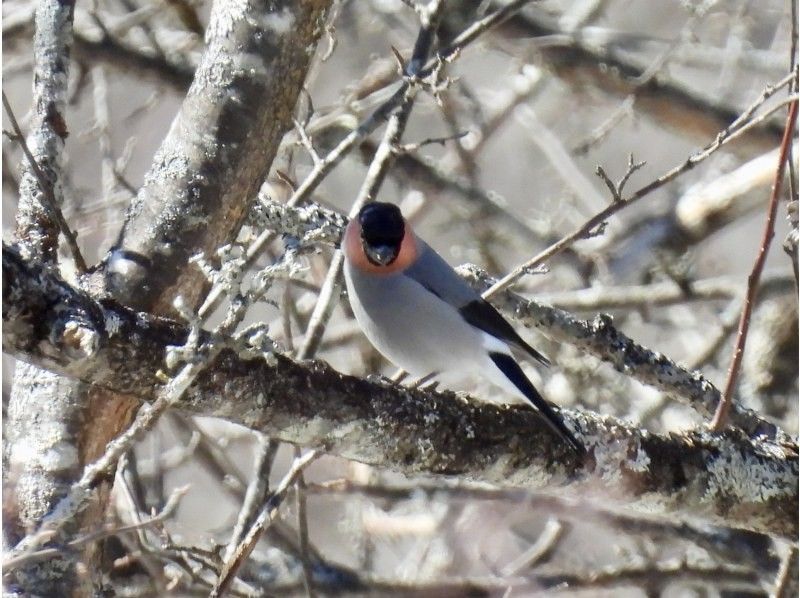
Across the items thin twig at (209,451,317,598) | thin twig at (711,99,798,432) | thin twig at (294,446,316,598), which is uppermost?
thin twig at (711,99,798,432)

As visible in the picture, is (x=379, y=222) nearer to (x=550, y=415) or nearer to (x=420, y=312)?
(x=420, y=312)

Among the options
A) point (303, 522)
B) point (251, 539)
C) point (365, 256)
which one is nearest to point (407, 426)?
point (251, 539)

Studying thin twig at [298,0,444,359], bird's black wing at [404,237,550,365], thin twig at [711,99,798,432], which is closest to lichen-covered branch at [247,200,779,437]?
bird's black wing at [404,237,550,365]

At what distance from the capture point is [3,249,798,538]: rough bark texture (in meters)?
2.04

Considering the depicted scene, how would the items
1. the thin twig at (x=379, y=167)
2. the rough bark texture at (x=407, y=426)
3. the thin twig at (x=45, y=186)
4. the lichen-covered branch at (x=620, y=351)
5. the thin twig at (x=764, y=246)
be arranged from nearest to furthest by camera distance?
the rough bark texture at (x=407, y=426)
the thin twig at (x=764, y=246)
the thin twig at (x=45, y=186)
the lichen-covered branch at (x=620, y=351)
the thin twig at (x=379, y=167)

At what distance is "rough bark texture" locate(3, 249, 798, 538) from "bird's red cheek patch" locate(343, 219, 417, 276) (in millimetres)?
876

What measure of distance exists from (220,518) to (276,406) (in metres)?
4.92

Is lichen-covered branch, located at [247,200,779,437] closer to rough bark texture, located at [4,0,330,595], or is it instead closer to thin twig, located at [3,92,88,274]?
rough bark texture, located at [4,0,330,595]

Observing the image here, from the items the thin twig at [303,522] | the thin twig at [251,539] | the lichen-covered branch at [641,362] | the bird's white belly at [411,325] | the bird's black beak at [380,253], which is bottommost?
the thin twig at [251,539]

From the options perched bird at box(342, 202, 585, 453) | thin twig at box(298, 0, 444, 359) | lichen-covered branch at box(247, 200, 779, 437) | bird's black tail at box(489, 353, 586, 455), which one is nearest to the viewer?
bird's black tail at box(489, 353, 586, 455)

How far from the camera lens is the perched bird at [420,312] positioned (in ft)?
11.4

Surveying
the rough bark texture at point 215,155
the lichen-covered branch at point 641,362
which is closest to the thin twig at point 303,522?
the rough bark texture at point 215,155

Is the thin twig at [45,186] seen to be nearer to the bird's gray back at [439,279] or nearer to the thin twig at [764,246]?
the bird's gray back at [439,279]

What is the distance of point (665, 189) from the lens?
20.3 ft
